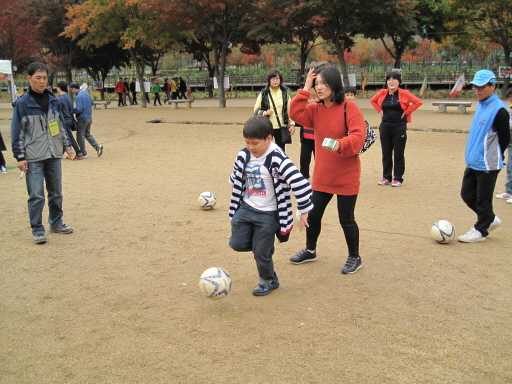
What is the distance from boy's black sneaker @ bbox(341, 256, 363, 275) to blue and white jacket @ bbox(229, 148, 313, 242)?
0.96m

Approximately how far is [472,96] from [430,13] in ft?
19.1

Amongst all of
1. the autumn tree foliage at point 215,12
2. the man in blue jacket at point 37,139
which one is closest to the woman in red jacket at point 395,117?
the man in blue jacket at point 37,139

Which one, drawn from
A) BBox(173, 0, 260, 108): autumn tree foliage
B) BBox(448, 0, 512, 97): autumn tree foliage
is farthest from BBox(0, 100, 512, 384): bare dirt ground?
BBox(448, 0, 512, 97): autumn tree foliage

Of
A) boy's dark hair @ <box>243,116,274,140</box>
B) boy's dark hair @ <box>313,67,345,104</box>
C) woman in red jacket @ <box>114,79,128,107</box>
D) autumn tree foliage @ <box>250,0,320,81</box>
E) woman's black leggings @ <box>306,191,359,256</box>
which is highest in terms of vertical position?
autumn tree foliage @ <box>250,0,320,81</box>

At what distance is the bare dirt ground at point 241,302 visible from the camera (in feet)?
10.9

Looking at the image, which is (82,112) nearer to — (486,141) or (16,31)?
(486,141)

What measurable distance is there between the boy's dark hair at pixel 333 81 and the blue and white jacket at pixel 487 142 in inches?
80.1

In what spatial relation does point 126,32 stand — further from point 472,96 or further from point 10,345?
point 10,345

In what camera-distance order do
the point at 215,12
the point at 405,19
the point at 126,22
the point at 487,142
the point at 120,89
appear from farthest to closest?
the point at 120,89 → the point at 126,22 → the point at 405,19 → the point at 215,12 → the point at 487,142

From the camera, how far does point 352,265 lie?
492 cm

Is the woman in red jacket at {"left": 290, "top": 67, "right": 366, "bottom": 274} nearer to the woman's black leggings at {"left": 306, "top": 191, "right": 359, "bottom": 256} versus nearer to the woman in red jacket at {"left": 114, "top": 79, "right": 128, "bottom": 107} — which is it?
the woman's black leggings at {"left": 306, "top": 191, "right": 359, "bottom": 256}

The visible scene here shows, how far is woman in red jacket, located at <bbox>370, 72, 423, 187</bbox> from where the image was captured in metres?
8.31

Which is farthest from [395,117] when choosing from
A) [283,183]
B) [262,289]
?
[262,289]

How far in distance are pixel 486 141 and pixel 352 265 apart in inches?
85.6
